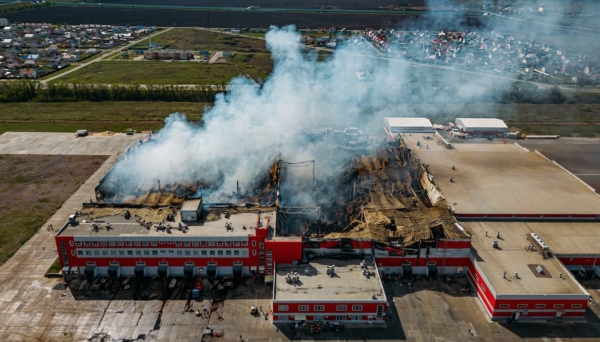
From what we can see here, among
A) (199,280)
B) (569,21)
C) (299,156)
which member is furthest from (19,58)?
(569,21)

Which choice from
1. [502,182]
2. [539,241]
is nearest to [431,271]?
[539,241]

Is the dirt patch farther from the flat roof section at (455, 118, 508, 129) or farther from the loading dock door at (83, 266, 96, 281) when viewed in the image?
the flat roof section at (455, 118, 508, 129)

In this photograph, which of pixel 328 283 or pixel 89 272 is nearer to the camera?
pixel 328 283

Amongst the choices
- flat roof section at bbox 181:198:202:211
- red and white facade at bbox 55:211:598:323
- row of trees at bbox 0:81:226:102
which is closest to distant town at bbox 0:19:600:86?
row of trees at bbox 0:81:226:102

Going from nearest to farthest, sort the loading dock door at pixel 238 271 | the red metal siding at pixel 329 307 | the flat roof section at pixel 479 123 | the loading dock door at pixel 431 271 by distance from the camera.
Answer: the red metal siding at pixel 329 307, the loading dock door at pixel 238 271, the loading dock door at pixel 431 271, the flat roof section at pixel 479 123

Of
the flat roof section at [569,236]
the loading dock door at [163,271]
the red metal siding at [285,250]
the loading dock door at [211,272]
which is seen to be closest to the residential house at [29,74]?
the loading dock door at [163,271]

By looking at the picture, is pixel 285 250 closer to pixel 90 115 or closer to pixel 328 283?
pixel 328 283

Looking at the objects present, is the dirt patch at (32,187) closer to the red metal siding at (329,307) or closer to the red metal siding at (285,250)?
the red metal siding at (285,250)
